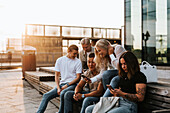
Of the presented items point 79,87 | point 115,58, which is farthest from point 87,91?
point 115,58

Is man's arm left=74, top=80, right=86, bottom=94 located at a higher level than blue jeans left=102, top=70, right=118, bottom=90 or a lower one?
lower

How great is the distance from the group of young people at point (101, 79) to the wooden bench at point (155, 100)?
16 cm

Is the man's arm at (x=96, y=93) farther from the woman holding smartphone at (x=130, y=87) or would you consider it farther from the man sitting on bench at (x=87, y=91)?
the woman holding smartphone at (x=130, y=87)

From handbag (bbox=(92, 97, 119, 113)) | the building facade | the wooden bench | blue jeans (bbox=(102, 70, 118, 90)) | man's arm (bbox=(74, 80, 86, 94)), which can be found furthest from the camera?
the building facade

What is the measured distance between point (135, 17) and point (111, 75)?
9206mm

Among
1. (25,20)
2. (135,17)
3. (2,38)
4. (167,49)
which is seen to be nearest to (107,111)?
(167,49)

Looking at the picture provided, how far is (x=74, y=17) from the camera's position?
23234 millimetres

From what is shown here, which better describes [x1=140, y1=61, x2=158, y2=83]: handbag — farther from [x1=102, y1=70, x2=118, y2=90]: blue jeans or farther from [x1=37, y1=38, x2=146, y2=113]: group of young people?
[x1=102, y1=70, x2=118, y2=90]: blue jeans

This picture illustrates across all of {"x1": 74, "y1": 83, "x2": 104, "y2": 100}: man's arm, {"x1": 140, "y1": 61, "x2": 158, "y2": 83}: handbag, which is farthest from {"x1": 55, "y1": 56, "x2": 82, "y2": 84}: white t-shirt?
{"x1": 140, "y1": 61, "x2": 158, "y2": 83}: handbag

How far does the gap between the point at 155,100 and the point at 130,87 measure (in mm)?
318

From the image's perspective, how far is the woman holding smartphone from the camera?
2.62 metres

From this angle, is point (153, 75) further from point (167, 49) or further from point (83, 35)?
point (83, 35)

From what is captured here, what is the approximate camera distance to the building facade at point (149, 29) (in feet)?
33.7

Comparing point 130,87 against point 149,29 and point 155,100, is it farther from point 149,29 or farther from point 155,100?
point 149,29
